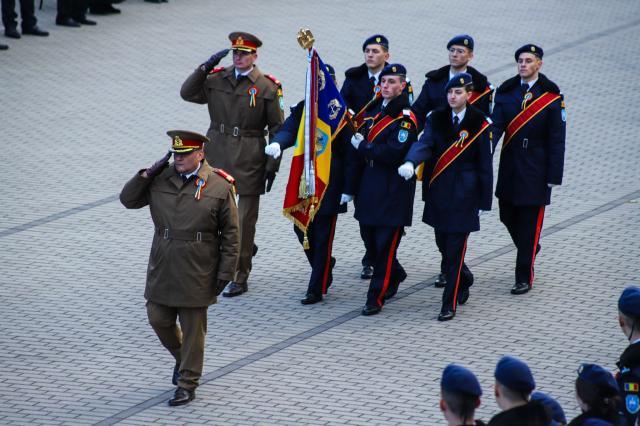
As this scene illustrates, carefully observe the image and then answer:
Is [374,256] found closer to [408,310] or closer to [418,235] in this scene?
[408,310]

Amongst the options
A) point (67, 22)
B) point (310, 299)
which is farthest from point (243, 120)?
point (67, 22)

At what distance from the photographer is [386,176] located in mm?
10211

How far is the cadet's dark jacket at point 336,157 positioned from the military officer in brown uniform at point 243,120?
9.9 inches

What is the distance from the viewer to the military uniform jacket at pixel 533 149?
10.6m

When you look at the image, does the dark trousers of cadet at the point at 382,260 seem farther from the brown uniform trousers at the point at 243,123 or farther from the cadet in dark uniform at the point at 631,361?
the cadet in dark uniform at the point at 631,361

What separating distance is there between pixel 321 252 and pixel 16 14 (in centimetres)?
1107

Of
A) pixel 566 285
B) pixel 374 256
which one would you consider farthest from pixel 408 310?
pixel 566 285

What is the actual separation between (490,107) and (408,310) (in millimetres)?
1870

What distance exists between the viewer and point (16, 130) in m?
15.9

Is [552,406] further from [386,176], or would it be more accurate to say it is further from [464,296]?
[464,296]

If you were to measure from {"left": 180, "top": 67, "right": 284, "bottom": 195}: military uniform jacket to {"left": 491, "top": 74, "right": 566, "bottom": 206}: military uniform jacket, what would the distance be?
192cm

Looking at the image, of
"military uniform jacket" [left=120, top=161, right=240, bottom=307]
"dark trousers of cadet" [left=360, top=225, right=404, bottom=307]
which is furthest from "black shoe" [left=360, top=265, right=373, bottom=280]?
"military uniform jacket" [left=120, top=161, right=240, bottom=307]

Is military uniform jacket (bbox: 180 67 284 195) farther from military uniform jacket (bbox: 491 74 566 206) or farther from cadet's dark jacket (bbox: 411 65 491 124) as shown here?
military uniform jacket (bbox: 491 74 566 206)

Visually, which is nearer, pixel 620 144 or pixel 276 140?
pixel 276 140
